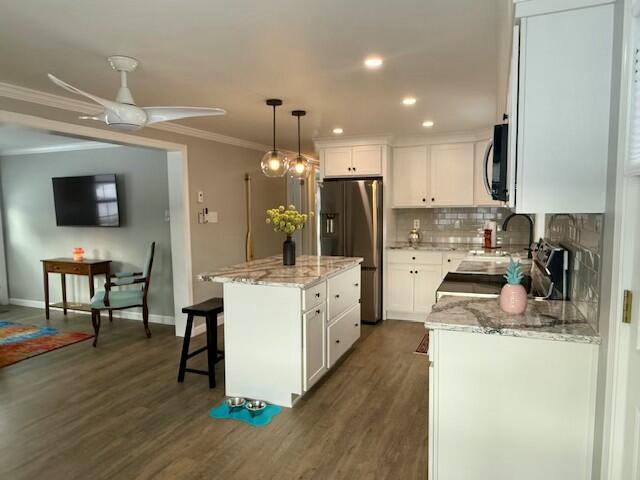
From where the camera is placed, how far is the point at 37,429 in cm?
265

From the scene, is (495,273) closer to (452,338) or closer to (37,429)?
(452,338)

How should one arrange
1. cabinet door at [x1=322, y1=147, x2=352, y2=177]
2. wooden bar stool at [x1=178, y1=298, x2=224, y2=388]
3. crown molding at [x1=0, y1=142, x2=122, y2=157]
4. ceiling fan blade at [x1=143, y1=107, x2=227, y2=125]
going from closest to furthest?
ceiling fan blade at [x1=143, y1=107, x2=227, y2=125]
wooden bar stool at [x1=178, y1=298, x2=224, y2=388]
cabinet door at [x1=322, y1=147, x2=352, y2=177]
crown molding at [x1=0, y1=142, x2=122, y2=157]

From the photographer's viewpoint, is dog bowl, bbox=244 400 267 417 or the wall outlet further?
the wall outlet

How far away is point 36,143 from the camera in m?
5.45

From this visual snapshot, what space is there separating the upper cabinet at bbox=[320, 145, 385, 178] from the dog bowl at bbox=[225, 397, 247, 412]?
3168mm

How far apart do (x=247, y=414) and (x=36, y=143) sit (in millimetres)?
4834

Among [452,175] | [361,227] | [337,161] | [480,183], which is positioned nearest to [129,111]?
[361,227]

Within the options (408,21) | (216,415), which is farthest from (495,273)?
(216,415)

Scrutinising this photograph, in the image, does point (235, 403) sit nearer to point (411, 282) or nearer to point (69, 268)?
point (411, 282)

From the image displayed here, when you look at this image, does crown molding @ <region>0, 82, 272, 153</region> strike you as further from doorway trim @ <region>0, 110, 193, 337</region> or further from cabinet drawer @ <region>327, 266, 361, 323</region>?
cabinet drawer @ <region>327, 266, 361, 323</region>

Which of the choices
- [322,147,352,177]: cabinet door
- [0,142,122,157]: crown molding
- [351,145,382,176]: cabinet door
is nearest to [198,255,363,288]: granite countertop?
[351,145,382,176]: cabinet door

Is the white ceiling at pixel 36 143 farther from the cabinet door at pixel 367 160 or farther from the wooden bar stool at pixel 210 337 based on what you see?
the cabinet door at pixel 367 160

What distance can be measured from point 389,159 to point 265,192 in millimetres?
1894

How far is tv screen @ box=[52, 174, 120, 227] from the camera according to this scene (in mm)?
5305
